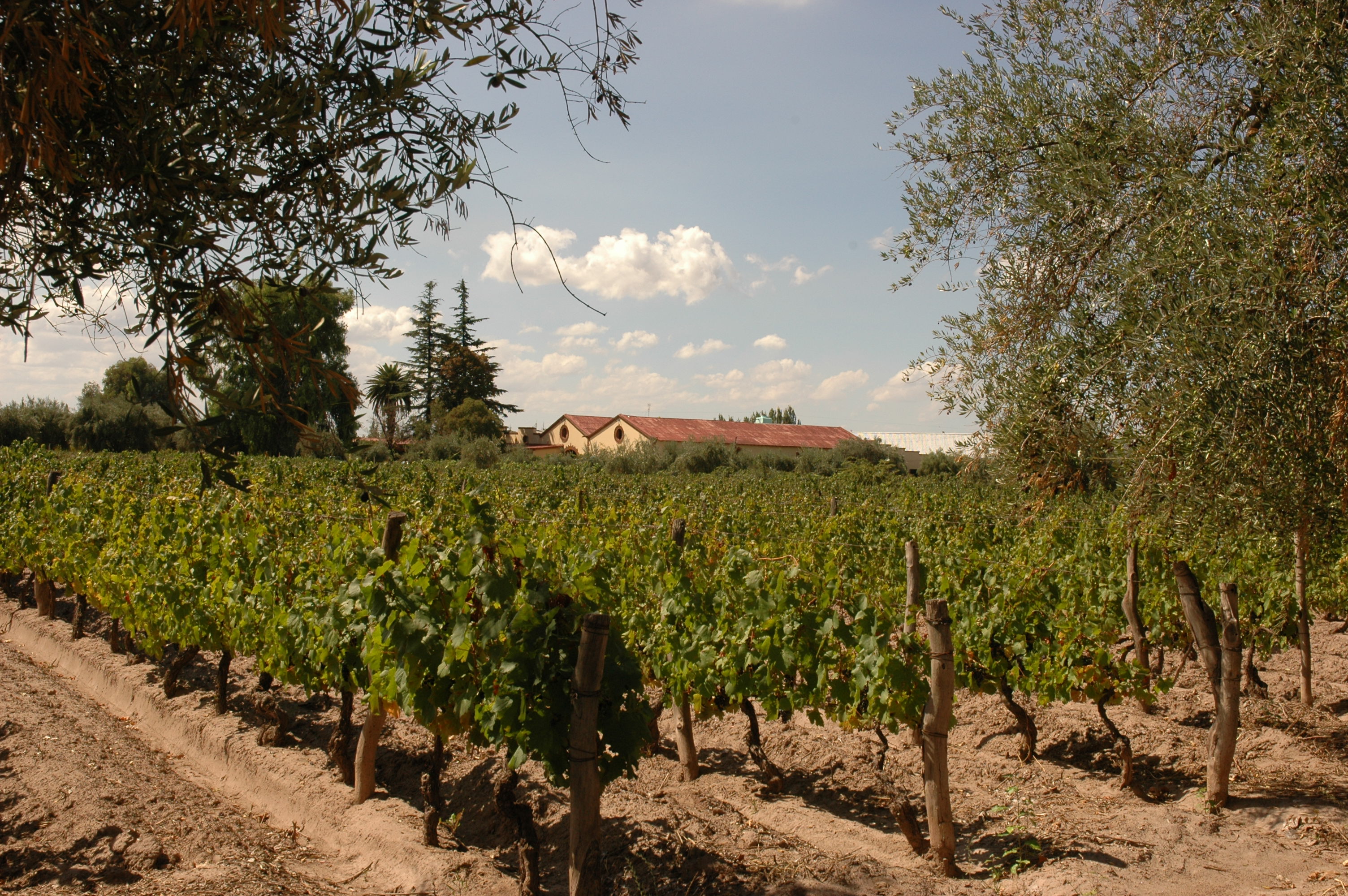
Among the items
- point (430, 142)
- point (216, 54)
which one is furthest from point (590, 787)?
point (216, 54)

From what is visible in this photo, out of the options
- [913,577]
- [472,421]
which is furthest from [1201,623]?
[472,421]

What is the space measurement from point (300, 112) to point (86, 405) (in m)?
46.7

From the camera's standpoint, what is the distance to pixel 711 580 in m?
6.34

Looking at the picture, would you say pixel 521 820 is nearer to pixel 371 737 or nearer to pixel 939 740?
pixel 371 737

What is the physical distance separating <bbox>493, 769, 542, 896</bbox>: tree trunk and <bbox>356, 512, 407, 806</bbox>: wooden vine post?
1408 millimetres

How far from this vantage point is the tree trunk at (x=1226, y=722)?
15.4ft

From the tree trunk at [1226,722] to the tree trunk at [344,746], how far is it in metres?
5.10

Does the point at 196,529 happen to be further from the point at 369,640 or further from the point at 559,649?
the point at 559,649

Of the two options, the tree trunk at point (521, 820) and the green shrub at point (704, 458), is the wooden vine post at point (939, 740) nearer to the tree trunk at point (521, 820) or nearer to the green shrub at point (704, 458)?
the tree trunk at point (521, 820)

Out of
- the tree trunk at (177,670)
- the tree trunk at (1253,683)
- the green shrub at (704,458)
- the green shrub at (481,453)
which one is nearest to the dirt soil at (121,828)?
the tree trunk at (177,670)

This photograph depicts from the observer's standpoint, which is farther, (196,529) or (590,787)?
(196,529)

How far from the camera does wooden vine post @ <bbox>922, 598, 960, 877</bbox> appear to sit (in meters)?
4.14

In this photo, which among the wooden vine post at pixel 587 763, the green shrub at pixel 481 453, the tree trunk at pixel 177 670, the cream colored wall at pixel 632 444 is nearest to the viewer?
the wooden vine post at pixel 587 763

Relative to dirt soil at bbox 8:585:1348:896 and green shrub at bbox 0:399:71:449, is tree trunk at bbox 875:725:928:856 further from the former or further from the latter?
green shrub at bbox 0:399:71:449
